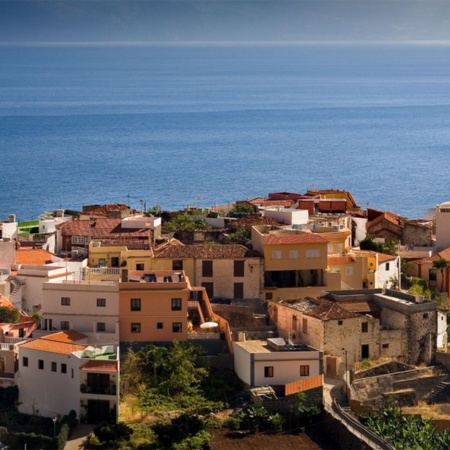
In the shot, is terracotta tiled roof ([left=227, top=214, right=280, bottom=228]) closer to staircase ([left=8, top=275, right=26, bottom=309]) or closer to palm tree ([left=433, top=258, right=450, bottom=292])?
palm tree ([left=433, top=258, right=450, bottom=292])

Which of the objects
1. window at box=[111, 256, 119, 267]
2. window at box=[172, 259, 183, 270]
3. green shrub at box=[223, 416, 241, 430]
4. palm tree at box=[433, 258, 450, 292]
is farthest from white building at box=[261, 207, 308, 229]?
green shrub at box=[223, 416, 241, 430]

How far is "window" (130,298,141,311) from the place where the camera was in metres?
29.2

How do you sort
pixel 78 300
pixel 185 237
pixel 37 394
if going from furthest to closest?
pixel 185 237
pixel 78 300
pixel 37 394

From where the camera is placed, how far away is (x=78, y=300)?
2914cm

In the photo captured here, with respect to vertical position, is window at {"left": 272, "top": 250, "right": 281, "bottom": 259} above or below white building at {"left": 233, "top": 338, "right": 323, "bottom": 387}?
above

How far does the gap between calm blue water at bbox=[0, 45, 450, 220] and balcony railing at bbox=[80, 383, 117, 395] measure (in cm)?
3557

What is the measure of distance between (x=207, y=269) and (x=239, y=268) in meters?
0.75

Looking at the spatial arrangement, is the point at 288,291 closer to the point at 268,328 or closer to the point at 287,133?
the point at 268,328

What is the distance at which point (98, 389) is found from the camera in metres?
26.3

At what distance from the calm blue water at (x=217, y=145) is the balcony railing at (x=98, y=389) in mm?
35566

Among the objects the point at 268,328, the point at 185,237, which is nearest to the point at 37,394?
the point at 268,328

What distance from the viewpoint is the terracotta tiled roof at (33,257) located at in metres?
34.2

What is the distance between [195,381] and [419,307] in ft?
17.4

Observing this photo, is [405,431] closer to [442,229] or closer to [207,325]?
[207,325]
